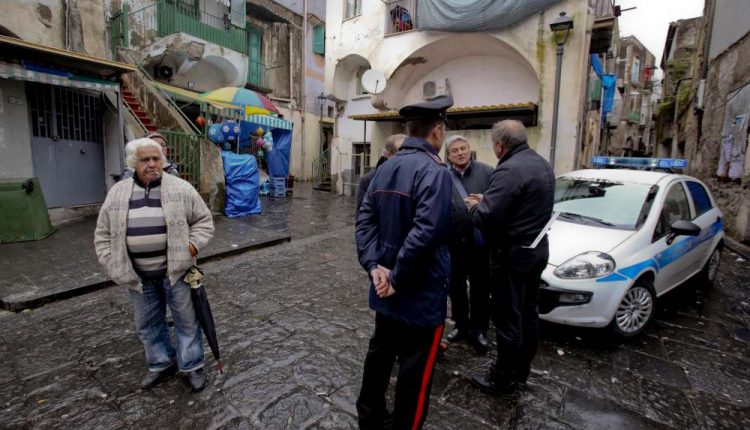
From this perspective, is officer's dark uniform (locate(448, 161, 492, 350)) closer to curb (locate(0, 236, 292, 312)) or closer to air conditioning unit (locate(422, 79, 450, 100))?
curb (locate(0, 236, 292, 312))

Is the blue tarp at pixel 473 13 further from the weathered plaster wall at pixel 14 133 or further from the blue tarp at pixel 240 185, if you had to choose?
the weathered plaster wall at pixel 14 133

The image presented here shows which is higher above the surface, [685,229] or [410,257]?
[410,257]

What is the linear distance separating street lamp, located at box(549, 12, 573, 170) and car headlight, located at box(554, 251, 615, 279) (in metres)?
7.74

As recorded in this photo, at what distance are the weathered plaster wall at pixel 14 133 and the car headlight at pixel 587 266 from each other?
9.48 m

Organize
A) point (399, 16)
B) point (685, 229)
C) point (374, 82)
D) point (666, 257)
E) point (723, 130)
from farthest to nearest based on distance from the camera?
point (399, 16)
point (374, 82)
point (723, 130)
point (666, 257)
point (685, 229)

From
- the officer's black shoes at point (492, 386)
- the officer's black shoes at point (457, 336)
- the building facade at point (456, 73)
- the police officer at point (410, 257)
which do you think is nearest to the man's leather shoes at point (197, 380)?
the police officer at point (410, 257)

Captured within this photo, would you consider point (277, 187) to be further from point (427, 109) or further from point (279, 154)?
point (427, 109)

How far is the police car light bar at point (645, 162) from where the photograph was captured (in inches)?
243

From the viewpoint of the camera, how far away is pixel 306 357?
3182 millimetres

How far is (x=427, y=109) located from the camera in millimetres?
2002

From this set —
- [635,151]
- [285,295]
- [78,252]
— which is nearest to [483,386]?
[285,295]

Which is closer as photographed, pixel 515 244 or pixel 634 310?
pixel 515 244

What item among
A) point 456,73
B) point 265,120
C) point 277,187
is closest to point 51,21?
point 265,120

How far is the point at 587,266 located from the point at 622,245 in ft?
1.48
